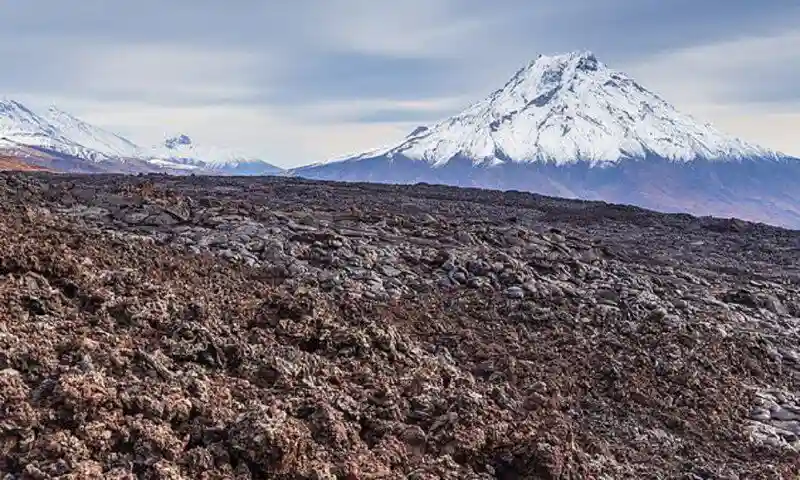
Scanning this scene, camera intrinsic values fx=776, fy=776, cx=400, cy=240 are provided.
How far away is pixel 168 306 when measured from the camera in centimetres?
788

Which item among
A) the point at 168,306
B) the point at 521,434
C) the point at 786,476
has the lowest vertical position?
the point at 786,476

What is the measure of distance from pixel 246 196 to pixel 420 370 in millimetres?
18980

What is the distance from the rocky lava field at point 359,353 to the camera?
5617 millimetres

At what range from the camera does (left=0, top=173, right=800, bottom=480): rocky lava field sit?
221 inches

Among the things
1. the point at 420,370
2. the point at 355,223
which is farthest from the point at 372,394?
the point at 355,223

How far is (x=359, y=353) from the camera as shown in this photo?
815cm

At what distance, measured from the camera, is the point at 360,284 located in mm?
11930

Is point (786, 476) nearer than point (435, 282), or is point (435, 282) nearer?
point (786, 476)

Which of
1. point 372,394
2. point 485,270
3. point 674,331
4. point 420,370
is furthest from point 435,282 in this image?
point 372,394

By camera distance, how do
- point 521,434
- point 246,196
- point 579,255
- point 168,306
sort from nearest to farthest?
point 521,434 < point 168,306 < point 579,255 < point 246,196

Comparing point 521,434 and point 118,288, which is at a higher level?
point 118,288

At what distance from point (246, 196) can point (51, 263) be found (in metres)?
18.3

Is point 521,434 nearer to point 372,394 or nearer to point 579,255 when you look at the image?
point 372,394

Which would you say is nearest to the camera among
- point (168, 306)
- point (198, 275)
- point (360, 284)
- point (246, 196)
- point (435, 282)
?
point (168, 306)
